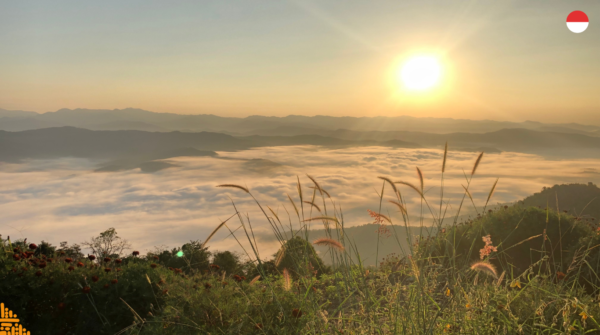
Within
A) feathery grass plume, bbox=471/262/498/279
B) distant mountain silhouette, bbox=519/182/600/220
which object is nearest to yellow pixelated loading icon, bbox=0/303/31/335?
feathery grass plume, bbox=471/262/498/279

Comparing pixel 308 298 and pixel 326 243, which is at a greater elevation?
pixel 326 243

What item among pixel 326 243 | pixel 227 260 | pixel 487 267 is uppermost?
pixel 326 243

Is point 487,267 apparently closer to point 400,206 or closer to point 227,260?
point 400,206

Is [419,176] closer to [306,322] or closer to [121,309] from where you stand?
[306,322]

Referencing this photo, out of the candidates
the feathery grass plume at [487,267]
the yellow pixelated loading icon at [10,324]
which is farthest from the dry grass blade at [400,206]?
the yellow pixelated loading icon at [10,324]

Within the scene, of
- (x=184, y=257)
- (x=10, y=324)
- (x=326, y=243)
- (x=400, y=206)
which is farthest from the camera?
(x=184, y=257)

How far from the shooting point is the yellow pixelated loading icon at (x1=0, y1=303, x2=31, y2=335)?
5.21 m

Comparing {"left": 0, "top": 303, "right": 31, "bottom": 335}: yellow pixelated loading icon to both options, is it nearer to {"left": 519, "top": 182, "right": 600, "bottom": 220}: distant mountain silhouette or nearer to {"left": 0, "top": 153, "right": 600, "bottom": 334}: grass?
{"left": 0, "top": 153, "right": 600, "bottom": 334}: grass

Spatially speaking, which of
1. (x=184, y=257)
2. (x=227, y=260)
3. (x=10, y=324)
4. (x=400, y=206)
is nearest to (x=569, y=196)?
(x=227, y=260)

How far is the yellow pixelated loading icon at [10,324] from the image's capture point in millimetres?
5207

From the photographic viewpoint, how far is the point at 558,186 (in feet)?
127

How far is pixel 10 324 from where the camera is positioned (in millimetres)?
5285

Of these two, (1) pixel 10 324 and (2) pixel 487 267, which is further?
(1) pixel 10 324

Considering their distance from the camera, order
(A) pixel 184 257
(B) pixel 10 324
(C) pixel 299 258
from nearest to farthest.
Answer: (B) pixel 10 324 → (C) pixel 299 258 → (A) pixel 184 257
